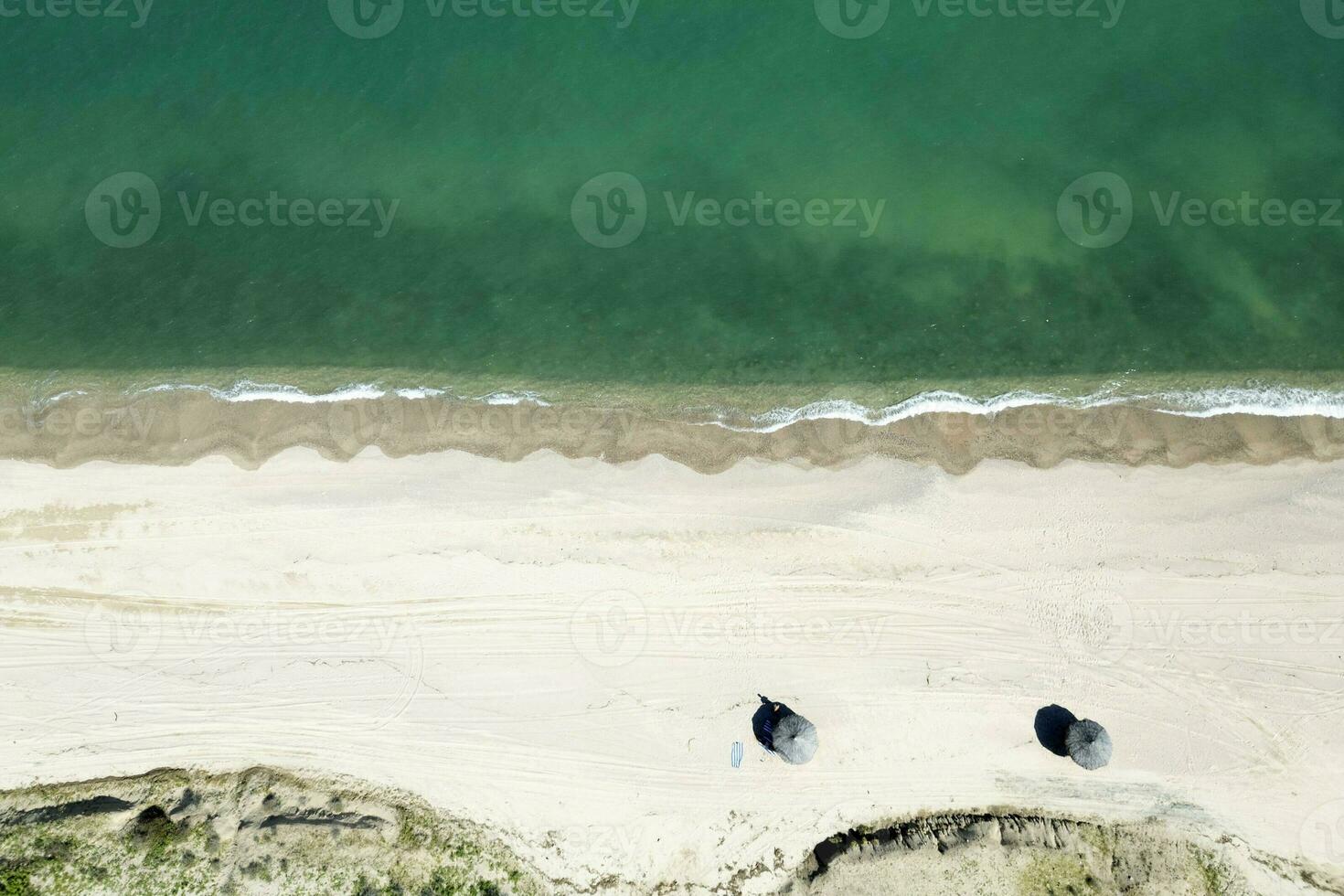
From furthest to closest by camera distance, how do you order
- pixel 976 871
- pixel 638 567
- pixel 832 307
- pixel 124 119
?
pixel 124 119
pixel 832 307
pixel 638 567
pixel 976 871

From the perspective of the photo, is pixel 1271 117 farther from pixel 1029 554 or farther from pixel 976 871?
pixel 976 871

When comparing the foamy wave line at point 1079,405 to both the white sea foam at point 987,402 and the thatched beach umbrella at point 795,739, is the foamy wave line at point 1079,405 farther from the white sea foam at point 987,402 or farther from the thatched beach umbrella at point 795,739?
the thatched beach umbrella at point 795,739

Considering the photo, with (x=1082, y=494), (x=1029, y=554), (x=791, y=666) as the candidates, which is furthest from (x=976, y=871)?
(x=1082, y=494)

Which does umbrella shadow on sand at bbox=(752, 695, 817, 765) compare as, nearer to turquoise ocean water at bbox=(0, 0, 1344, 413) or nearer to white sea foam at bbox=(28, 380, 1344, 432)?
white sea foam at bbox=(28, 380, 1344, 432)

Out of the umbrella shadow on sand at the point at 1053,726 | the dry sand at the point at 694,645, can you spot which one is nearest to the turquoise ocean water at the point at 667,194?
the dry sand at the point at 694,645

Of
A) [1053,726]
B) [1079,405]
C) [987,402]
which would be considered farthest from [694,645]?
[1079,405]

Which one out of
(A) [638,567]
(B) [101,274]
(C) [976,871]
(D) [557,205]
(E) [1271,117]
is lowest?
(C) [976,871]

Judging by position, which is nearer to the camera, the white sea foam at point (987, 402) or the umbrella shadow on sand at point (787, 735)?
the umbrella shadow on sand at point (787, 735)
